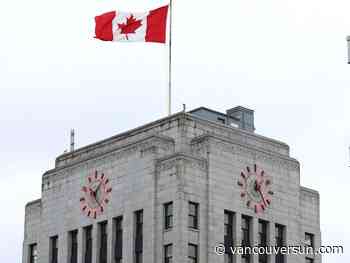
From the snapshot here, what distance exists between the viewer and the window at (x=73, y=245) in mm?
118375

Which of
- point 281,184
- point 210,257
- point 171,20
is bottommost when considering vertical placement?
point 210,257

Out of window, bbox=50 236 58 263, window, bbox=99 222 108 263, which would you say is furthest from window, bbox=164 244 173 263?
window, bbox=50 236 58 263

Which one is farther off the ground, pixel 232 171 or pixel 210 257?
pixel 232 171

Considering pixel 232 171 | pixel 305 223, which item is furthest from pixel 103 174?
pixel 305 223

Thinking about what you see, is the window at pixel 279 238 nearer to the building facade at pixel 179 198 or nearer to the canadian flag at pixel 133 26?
the building facade at pixel 179 198

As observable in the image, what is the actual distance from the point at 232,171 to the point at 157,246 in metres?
9.63

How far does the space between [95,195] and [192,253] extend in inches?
498

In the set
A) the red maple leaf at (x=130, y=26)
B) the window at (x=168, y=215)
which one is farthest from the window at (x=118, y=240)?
the red maple leaf at (x=130, y=26)

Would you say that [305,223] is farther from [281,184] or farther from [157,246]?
[157,246]

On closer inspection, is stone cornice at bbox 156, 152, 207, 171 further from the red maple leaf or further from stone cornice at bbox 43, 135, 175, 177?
the red maple leaf

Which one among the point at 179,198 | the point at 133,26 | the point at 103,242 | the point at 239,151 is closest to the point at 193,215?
the point at 179,198

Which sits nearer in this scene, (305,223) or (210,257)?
(210,257)

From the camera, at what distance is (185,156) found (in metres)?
110

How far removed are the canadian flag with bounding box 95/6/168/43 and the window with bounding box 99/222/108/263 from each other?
16.6 metres
